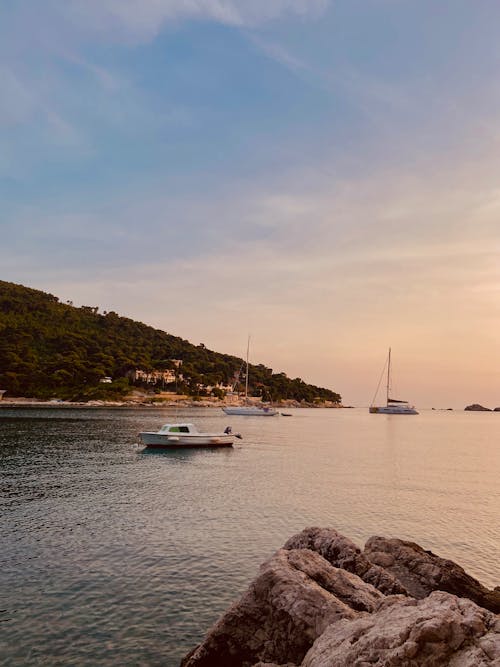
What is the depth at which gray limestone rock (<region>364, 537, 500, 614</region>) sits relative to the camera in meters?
14.0

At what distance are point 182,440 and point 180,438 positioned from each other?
53 centimetres

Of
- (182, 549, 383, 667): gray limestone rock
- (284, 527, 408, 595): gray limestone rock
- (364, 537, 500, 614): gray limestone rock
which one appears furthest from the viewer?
(364, 537, 500, 614): gray limestone rock

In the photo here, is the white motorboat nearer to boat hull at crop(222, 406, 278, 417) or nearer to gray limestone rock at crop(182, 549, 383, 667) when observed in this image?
gray limestone rock at crop(182, 549, 383, 667)

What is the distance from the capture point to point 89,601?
15.7 m

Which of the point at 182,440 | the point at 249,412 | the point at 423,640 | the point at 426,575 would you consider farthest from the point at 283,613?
the point at 249,412

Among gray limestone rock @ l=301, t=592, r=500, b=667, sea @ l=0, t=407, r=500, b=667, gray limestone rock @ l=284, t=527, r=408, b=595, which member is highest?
gray limestone rock @ l=301, t=592, r=500, b=667

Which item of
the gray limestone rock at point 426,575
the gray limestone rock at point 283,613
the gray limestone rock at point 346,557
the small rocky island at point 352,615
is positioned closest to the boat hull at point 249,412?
the small rocky island at point 352,615

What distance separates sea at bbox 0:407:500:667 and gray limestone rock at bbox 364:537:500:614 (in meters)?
5.27

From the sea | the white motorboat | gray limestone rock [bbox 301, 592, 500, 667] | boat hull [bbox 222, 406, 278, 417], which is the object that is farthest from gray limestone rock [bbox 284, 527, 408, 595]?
boat hull [bbox 222, 406, 278, 417]

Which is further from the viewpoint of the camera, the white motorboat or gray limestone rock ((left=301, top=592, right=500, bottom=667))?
the white motorboat

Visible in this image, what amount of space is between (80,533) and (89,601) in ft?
28.1

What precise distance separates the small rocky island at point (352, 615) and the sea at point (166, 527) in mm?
3691

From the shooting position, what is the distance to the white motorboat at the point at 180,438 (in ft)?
200

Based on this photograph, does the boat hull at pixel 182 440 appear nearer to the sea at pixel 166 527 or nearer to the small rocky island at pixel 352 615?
the sea at pixel 166 527
